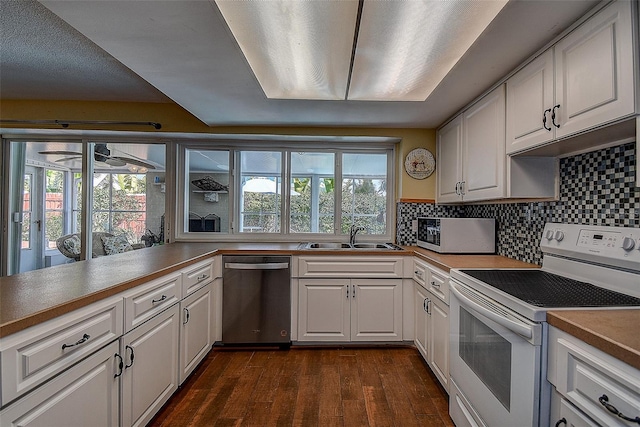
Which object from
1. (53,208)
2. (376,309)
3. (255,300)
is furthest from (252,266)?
(53,208)

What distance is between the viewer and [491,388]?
4.12 ft

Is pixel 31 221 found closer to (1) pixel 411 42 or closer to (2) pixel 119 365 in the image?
(2) pixel 119 365

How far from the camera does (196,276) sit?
2.08 metres

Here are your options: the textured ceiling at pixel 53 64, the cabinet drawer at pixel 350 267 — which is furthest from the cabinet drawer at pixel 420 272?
the textured ceiling at pixel 53 64

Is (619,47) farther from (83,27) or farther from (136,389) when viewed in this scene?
(136,389)

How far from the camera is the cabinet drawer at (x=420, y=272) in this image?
2.22 meters

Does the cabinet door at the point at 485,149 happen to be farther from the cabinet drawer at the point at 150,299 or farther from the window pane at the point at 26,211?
the window pane at the point at 26,211

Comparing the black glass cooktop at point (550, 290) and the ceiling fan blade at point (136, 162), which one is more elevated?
the ceiling fan blade at point (136, 162)

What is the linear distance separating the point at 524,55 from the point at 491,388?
64.6 inches

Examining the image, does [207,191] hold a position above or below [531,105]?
below

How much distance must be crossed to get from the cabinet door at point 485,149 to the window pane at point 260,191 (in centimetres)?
182

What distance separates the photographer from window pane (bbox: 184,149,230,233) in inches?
123

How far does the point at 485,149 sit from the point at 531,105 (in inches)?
18.6

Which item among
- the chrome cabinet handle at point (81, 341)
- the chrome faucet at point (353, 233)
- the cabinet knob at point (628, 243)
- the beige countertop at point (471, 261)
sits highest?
the cabinet knob at point (628, 243)
